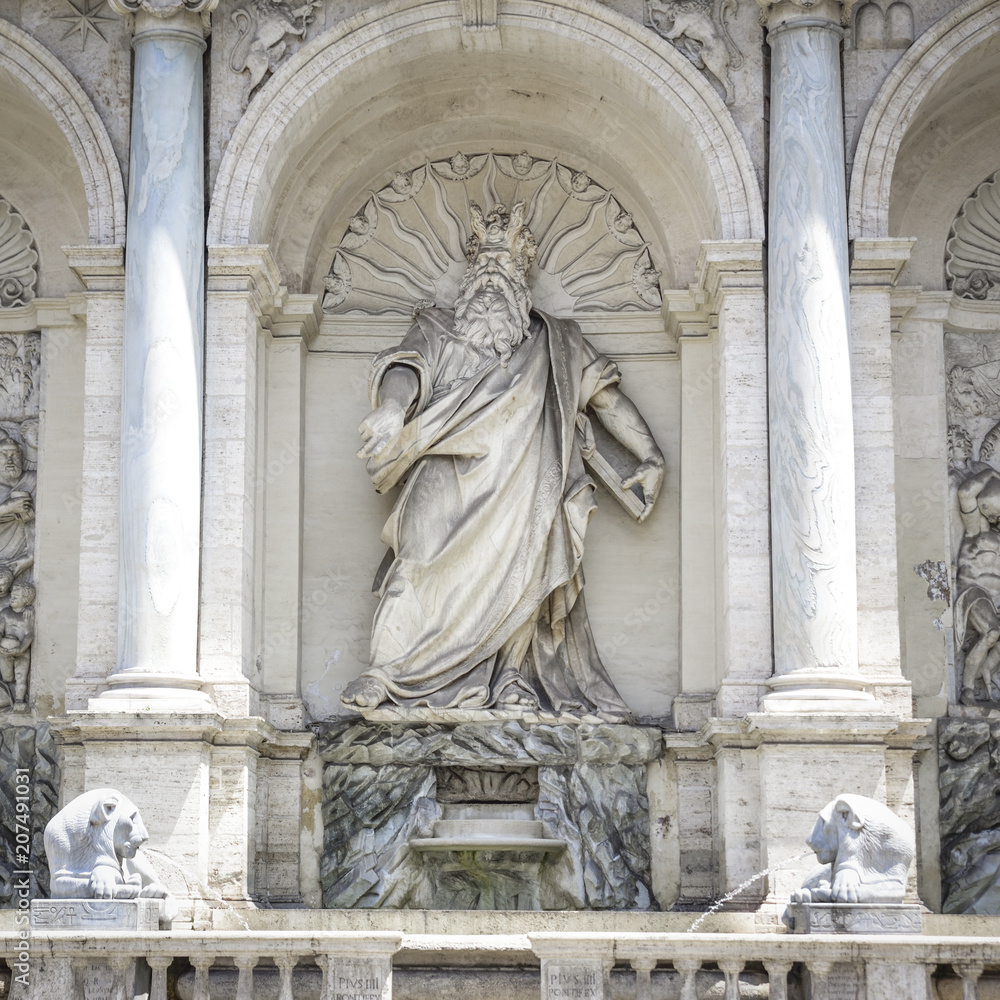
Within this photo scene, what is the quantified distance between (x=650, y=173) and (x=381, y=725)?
5.30 metres

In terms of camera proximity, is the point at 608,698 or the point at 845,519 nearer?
the point at 845,519

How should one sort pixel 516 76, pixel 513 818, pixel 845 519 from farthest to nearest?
pixel 516 76, pixel 513 818, pixel 845 519

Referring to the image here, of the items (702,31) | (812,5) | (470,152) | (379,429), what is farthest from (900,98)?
(379,429)

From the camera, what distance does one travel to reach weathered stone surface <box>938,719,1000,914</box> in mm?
15070

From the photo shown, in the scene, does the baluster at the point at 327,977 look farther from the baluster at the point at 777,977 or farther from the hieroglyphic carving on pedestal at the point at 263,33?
the hieroglyphic carving on pedestal at the point at 263,33

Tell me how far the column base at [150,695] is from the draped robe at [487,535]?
6.13 feet

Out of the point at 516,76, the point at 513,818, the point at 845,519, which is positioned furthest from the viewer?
the point at 516,76

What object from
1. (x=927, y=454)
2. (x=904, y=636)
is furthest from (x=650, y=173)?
(x=904, y=636)

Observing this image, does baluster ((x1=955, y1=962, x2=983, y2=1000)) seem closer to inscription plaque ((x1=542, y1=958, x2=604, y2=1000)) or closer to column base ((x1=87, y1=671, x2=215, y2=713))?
inscription plaque ((x1=542, y1=958, x2=604, y2=1000))

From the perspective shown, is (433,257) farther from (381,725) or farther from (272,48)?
(381,725)

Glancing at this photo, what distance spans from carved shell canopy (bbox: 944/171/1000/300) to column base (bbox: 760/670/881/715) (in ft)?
13.9

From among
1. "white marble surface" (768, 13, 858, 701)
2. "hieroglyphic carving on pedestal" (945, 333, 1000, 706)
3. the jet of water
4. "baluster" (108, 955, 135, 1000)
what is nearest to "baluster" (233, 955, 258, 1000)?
"baluster" (108, 955, 135, 1000)

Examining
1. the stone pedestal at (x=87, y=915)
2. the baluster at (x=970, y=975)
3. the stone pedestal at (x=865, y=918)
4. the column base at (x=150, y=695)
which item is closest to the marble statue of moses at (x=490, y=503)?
the column base at (x=150, y=695)

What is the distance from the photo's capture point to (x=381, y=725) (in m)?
15.3
